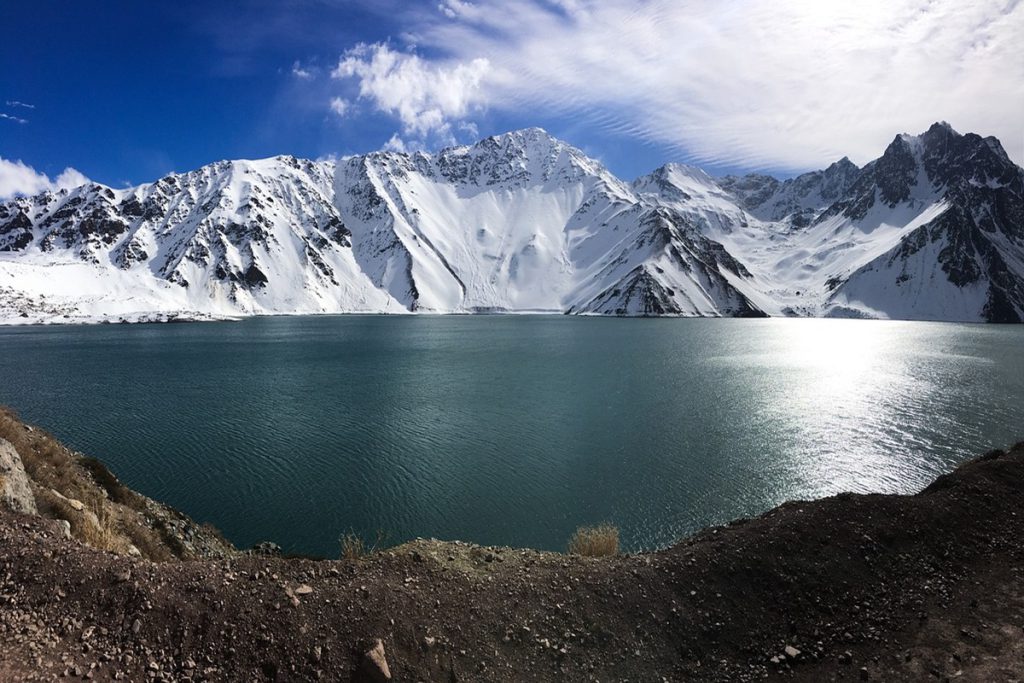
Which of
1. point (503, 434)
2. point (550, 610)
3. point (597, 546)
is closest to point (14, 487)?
point (550, 610)

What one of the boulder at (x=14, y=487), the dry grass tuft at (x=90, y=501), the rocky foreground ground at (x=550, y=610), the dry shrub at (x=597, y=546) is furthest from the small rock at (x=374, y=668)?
the boulder at (x=14, y=487)

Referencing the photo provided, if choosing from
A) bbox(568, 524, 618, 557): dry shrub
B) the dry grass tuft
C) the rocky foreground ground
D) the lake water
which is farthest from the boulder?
bbox(568, 524, 618, 557): dry shrub

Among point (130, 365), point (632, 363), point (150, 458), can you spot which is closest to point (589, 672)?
point (150, 458)

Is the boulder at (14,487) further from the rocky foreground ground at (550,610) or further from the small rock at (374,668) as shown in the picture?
the small rock at (374,668)

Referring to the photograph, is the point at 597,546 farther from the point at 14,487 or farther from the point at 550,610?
the point at 14,487

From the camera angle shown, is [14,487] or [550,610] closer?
[550,610]

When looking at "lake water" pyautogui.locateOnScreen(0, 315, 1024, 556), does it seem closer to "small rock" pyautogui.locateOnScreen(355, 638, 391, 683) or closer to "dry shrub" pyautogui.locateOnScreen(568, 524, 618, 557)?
"dry shrub" pyautogui.locateOnScreen(568, 524, 618, 557)
